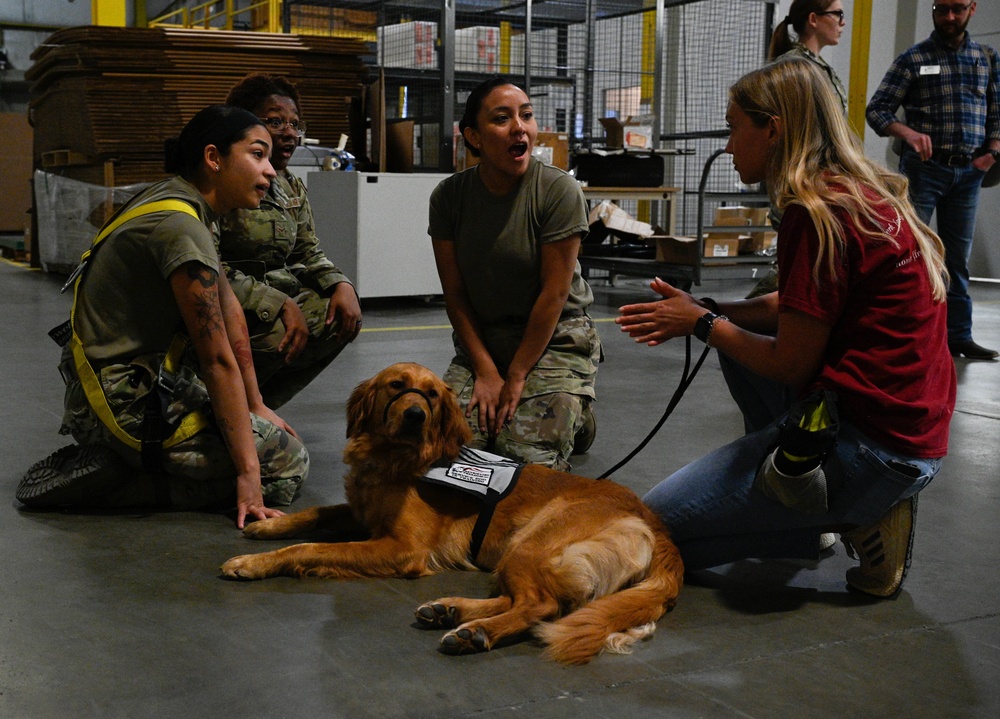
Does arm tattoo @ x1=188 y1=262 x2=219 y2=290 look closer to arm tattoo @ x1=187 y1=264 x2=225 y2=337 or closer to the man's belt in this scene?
arm tattoo @ x1=187 y1=264 x2=225 y2=337

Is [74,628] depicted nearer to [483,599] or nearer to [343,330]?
[483,599]

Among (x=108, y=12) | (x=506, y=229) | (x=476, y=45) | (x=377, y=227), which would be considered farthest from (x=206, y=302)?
(x=108, y=12)

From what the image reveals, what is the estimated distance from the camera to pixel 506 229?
3777mm

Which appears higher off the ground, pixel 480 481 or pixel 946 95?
pixel 946 95

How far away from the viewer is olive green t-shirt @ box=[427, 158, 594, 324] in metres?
3.76

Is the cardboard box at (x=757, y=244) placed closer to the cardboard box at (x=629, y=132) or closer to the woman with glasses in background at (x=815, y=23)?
the cardboard box at (x=629, y=132)

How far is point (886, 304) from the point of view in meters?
2.50

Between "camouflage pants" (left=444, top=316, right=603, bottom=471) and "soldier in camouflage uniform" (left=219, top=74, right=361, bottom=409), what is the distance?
55 centimetres

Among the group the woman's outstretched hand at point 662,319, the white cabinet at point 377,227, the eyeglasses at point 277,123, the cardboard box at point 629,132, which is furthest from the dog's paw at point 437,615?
the cardboard box at point 629,132

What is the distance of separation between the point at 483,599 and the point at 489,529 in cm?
28

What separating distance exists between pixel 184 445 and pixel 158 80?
6.73 metres

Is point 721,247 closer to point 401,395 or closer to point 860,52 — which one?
point 860,52

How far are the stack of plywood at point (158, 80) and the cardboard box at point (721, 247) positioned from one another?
3354 mm

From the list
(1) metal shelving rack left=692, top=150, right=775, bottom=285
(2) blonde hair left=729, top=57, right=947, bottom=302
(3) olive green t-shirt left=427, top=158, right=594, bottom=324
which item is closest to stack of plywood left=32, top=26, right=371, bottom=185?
(1) metal shelving rack left=692, top=150, right=775, bottom=285
